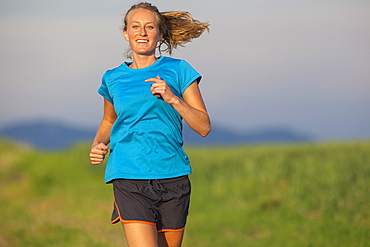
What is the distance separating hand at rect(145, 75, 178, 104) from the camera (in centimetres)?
344

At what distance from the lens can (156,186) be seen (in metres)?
3.72

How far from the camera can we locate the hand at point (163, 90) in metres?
3.44

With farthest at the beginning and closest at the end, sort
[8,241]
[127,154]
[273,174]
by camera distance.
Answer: [273,174] → [8,241] → [127,154]

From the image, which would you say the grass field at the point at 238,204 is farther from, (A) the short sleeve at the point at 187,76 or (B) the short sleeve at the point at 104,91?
(A) the short sleeve at the point at 187,76

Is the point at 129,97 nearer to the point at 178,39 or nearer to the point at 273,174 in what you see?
the point at 178,39

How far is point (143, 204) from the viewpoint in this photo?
146 inches

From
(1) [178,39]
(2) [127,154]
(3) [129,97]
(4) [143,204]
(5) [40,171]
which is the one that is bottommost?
(5) [40,171]

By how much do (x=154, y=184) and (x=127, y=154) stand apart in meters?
0.25

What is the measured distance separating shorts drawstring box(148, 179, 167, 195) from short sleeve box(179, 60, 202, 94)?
1.98ft

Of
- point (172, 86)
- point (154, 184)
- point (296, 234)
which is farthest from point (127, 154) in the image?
point (296, 234)

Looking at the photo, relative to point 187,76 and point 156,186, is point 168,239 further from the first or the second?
point 187,76

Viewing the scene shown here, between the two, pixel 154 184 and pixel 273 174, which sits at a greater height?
pixel 154 184

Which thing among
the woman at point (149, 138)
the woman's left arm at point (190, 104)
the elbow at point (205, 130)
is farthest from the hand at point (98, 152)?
the elbow at point (205, 130)

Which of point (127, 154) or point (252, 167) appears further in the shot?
point (252, 167)
